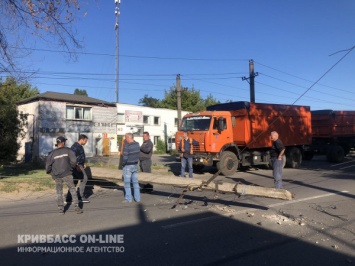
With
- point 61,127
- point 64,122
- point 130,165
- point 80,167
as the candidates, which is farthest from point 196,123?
point 64,122

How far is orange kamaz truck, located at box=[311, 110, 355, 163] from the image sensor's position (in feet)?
67.1

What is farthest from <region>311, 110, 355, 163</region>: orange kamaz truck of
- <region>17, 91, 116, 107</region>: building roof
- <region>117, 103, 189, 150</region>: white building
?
<region>17, 91, 116, 107</region>: building roof

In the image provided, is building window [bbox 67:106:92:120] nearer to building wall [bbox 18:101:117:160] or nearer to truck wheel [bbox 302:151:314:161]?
building wall [bbox 18:101:117:160]

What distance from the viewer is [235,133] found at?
52.9 feet

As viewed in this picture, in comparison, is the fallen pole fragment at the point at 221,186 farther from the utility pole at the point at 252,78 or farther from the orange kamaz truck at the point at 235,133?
the utility pole at the point at 252,78

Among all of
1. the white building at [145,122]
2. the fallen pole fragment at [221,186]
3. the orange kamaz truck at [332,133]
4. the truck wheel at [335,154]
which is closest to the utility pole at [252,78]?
the orange kamaz truck at [332,133]

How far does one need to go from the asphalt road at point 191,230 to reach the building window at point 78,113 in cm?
2236

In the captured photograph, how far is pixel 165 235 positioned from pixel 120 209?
97.1 inches

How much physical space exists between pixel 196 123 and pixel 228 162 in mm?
2299

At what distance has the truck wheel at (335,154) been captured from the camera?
2022 centimetres

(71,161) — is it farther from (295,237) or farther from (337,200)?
(337,200)

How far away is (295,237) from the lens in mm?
5570

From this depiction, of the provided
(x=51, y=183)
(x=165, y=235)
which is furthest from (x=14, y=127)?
(x=165, y=235)

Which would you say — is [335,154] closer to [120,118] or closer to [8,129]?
[8,129]
